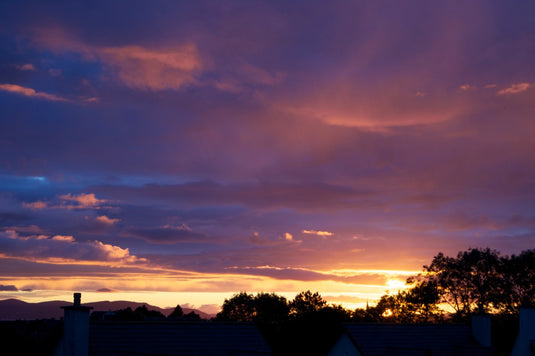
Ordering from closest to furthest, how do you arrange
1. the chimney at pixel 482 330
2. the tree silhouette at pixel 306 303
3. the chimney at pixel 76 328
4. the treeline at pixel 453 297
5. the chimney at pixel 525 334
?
the chimney at pixel 76 328
the chimney at pixel 525 334
the chimney at pixel 482 330
the treeline at pixel 453 297
the tree silhouette at pixel 306 303

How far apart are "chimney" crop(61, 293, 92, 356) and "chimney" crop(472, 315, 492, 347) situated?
34.5 m

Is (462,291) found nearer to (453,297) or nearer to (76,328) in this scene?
(453,297)

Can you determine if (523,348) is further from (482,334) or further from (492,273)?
(492,273)

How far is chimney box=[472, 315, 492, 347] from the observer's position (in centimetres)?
5448

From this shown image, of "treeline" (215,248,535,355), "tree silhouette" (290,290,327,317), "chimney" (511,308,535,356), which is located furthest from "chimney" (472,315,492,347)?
"tree silhouette" (290,290,327,317)

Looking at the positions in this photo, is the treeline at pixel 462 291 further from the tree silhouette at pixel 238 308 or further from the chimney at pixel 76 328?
the chimney at pixel 76 328

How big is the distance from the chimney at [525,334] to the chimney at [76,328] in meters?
35.1

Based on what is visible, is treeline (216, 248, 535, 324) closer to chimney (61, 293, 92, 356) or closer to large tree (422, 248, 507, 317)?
large tree (422, 248, 507, 317)

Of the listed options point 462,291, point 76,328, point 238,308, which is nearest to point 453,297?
point 462,291

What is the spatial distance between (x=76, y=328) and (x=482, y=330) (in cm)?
3526

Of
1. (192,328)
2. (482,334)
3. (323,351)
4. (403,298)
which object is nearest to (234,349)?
(192,328)

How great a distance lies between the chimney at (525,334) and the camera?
2044 inches

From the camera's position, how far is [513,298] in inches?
3447

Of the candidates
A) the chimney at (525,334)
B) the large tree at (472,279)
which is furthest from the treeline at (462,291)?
the chimney at (525,334)
